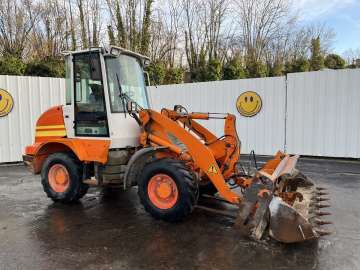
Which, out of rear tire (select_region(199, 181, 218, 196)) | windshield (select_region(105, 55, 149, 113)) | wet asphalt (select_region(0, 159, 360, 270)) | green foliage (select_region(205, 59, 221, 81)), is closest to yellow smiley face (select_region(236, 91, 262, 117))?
wet asphalt (select_region(0, 159, 360, 270))

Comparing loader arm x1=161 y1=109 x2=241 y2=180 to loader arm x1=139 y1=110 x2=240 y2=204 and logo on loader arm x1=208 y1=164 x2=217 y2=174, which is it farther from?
logo on loader arm x1=208 y1=164 x2=217 y2=174

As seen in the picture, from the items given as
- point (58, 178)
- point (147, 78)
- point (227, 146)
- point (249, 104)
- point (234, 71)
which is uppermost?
point (234, 71)

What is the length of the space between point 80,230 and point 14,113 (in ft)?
22.9

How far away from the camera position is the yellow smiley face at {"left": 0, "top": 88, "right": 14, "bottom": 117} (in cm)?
971

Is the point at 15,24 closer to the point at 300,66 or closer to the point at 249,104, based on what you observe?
the point at 249,104

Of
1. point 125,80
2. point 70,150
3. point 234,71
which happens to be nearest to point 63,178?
point 70,150

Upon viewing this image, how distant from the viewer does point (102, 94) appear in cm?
504

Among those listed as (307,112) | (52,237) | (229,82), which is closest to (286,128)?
(307,112)

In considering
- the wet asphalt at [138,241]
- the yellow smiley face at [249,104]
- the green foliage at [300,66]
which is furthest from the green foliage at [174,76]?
the wet asphalt at [138,241]

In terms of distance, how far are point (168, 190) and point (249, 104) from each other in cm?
712

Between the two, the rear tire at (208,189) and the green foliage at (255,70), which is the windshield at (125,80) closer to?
the rear tire at (208,189)

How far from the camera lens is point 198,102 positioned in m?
11.9

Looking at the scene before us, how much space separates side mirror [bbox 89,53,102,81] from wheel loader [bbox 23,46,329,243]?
15 millimetres

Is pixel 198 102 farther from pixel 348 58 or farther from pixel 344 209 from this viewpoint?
pixel 348 58
